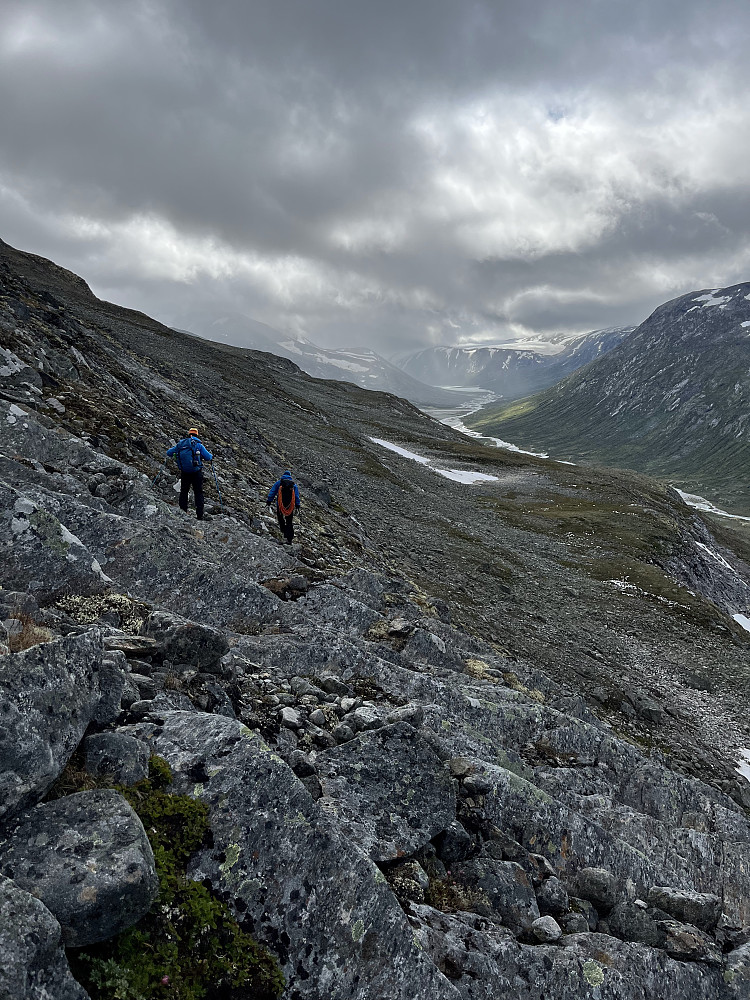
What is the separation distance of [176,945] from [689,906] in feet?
27.4

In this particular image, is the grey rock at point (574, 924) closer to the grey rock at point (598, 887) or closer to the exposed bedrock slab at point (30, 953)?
the grey rock at point (598, 887)

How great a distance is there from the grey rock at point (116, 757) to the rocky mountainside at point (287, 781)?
0.09ft

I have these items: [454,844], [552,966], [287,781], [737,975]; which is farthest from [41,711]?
[737,975]

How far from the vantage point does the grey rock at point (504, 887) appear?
710 cm

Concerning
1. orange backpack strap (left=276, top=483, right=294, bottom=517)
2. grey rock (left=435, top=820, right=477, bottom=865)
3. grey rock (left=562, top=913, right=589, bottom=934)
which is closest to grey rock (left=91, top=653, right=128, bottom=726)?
grey rock (left=435, top=820, right=477, bottom=865)

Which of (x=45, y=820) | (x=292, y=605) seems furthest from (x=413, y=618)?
(x=45, y=820)

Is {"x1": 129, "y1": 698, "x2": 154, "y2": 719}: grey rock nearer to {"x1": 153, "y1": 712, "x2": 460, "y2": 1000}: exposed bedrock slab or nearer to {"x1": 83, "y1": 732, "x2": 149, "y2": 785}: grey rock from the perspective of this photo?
{"x1": 153, "y1": 712, "x2": 460, "y2": 1000}: exposed bedrock slab

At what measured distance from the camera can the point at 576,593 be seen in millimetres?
38125

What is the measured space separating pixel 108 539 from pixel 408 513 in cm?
3662

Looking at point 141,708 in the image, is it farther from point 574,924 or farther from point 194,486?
point 194,486

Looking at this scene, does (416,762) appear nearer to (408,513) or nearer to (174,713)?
(174,713)

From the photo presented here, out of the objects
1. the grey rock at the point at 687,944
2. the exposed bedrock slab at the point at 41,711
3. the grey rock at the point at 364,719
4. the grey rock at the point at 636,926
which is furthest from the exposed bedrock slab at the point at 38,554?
the grey rock at the point at 687,944

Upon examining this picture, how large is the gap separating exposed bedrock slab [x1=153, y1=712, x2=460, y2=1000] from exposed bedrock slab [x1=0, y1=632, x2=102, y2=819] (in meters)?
1.44

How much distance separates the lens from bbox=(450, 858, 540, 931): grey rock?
7098 millimetres
